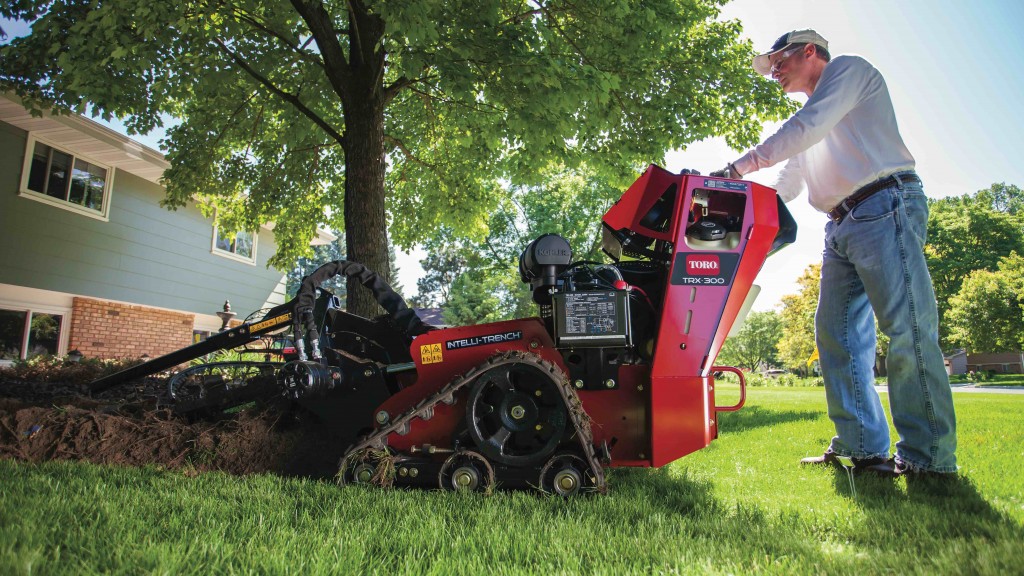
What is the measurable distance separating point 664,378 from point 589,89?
3.46 meters

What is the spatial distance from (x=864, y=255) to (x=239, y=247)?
641 inches

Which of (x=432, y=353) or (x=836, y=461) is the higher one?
(x=432, y=353)

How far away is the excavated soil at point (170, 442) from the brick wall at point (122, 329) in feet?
31.6

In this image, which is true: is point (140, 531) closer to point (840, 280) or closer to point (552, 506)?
point (552, 506)

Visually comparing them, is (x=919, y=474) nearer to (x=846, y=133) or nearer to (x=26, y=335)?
(x=846, y=133)

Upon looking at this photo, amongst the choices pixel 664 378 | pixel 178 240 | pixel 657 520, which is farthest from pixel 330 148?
pixel 657 520

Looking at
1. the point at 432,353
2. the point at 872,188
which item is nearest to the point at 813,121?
the point at 872,188

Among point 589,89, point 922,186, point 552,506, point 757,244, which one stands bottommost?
point 552,506

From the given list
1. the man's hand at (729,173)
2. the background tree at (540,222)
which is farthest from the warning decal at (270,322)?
the background tree at (540,222)

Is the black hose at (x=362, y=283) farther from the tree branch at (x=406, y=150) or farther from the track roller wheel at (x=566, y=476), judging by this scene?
the tree branch at (x=406, y=150)

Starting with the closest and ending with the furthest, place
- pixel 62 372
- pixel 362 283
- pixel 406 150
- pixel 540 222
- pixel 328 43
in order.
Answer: pixel 362 283 < pixel 328 43 < pixel 62 372 < pixel 406 150 < pixel 540 222

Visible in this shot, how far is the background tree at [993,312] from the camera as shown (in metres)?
25.8

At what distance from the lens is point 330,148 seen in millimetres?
10344

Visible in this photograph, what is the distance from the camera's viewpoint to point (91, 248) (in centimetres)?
1173
